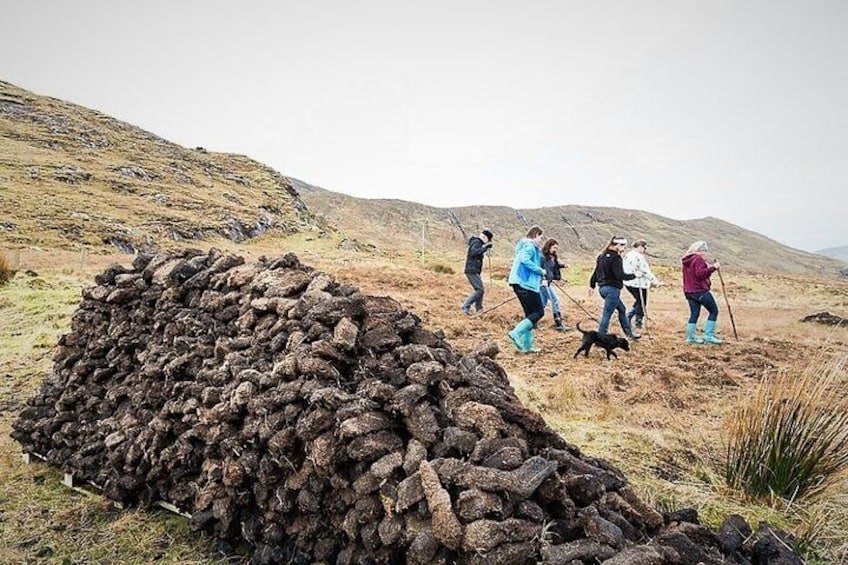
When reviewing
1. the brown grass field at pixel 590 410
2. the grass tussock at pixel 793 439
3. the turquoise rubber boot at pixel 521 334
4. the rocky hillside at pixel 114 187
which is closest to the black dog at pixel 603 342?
the brown grass field at pixel 590 410

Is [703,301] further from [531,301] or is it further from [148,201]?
[148,201]

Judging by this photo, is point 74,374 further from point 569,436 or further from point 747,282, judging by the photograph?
point 747,282

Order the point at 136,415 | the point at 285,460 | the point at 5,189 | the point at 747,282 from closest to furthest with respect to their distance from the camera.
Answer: the point at 285,460 → the point at 136,415 → the point at 747,282 → the point at 5,189

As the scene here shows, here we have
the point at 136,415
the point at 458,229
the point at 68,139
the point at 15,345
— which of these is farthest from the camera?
the point at 458,229

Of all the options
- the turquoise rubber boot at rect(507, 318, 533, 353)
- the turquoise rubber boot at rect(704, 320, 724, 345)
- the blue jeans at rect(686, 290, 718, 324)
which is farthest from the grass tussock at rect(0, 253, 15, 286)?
the turquoise rubber boot at rect(704, 320, 724, 345)

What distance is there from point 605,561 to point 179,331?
405 cm

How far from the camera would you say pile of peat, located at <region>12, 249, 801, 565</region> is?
2740 millimetres

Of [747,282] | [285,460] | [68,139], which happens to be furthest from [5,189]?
[747,282]

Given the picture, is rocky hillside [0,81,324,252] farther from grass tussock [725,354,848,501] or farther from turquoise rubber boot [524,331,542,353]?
grass tussock [725,354,848,501]

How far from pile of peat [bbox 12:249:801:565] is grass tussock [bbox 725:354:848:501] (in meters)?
0.91

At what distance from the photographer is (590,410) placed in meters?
6.45

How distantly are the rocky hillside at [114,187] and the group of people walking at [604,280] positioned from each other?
3368cm

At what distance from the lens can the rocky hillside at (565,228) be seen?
109125 millimetres

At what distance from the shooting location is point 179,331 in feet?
15.9
